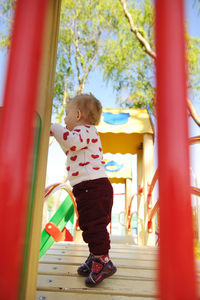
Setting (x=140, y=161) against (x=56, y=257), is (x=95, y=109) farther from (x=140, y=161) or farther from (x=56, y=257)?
(x=140, y=161)

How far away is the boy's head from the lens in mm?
1334

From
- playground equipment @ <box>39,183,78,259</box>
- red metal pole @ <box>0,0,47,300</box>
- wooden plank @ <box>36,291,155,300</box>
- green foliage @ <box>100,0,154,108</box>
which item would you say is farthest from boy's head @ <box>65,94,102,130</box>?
green foliage @ <box>100,0,154,108</box>

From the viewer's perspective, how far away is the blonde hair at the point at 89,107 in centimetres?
135

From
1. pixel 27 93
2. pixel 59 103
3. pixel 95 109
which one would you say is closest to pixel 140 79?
pixel 59 103

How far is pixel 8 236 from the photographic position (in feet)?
0.82

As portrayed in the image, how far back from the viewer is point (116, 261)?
4.75 ft

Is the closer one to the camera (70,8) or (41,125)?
(41,125)

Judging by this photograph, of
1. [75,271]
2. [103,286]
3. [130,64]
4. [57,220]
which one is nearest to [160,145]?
[103,286]

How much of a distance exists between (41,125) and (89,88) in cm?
621

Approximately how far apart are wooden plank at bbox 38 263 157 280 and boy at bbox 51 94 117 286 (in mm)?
62

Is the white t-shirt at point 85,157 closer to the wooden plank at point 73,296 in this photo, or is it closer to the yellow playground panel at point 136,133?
the wooden plank at point 73,296

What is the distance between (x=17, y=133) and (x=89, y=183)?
3.10 feet

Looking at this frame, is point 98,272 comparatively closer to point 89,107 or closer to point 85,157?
point 85,157

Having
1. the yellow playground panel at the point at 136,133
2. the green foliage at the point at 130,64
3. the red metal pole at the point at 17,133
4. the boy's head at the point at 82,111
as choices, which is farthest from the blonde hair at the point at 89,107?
the green foliage at the point at 130,64
